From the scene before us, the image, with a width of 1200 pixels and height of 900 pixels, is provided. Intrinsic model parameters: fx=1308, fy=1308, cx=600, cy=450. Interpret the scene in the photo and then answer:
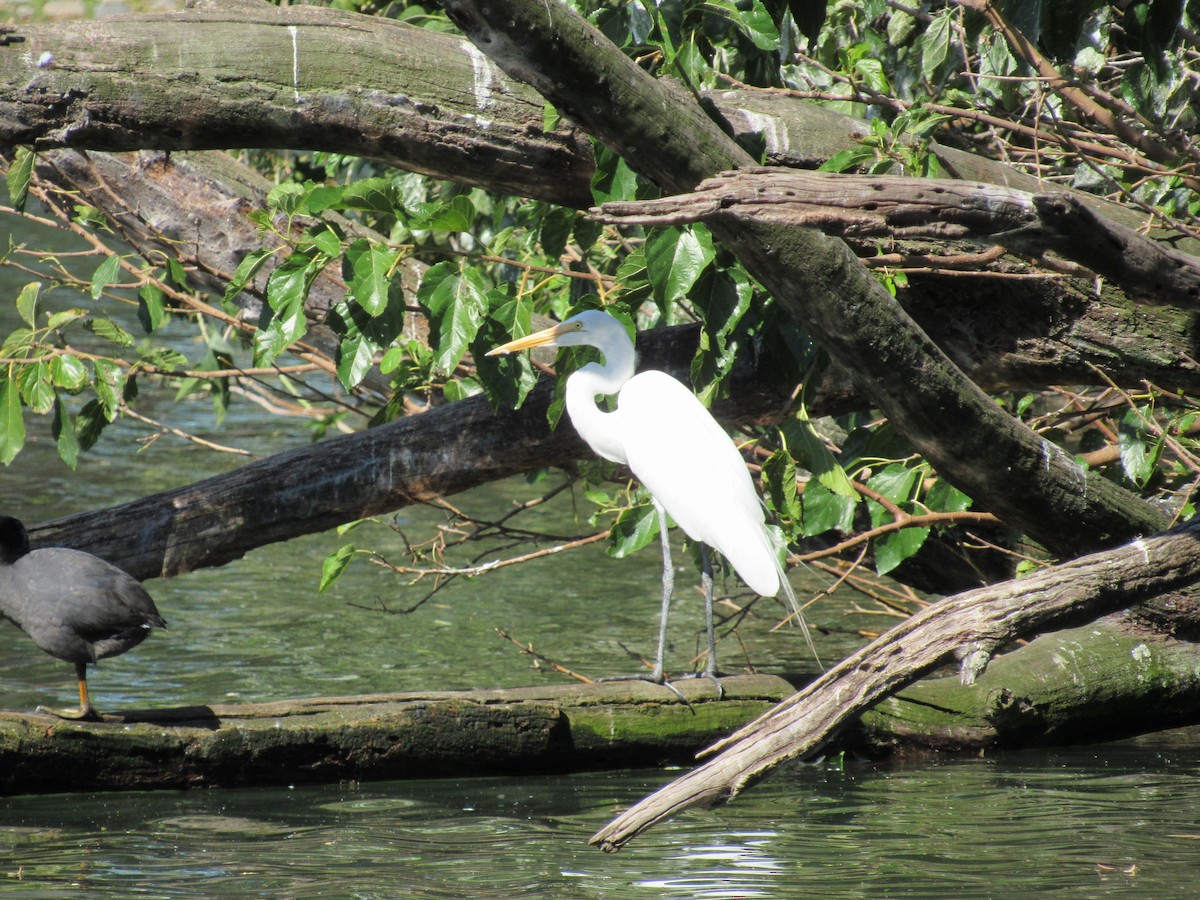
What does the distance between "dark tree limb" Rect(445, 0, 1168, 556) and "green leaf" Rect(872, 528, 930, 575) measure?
0.37m

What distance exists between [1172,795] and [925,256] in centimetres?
189

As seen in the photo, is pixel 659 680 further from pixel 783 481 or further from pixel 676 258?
pixel 676 258

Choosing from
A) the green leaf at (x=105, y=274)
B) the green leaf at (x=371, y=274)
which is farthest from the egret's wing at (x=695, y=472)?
the green leaf at (x=105, y=274)

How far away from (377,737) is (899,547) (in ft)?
6.34

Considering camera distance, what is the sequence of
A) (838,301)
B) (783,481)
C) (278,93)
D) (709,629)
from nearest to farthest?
(838,301) → (278,93) → (783,481) → (709,629)

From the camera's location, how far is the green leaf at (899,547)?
465 centimetres

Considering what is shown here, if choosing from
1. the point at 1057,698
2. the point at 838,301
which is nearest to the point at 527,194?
the point at 838,301

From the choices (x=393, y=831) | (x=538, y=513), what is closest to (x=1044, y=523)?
(x=393, y=831)

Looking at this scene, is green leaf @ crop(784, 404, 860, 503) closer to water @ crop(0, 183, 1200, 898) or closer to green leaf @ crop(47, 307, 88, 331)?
water @ crop(0, 183, 1200, 898)

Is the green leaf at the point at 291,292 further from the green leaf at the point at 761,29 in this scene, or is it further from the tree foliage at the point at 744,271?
the green leaf at the point at 761,29

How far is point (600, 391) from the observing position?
4789mm

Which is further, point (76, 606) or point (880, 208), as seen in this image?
point (76, 606)

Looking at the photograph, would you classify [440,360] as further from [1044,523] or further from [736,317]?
[1044,523]

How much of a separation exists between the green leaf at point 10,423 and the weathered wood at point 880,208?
2.82 m
